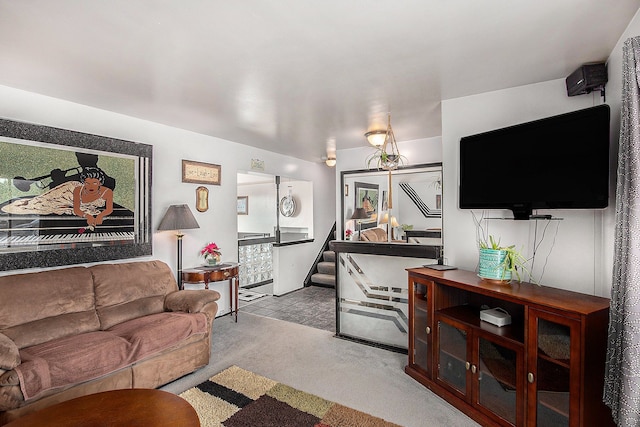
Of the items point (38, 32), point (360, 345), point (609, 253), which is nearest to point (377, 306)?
point (360, 345)

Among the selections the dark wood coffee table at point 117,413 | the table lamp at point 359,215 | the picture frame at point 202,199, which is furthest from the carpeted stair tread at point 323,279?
the dark wood coffee table at point 117,413

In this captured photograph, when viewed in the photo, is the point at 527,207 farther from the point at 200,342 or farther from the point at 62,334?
the point at 62,334

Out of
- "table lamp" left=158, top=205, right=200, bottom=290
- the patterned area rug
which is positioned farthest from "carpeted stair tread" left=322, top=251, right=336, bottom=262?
the patterned area rug

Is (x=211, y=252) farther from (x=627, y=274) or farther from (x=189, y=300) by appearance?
(x=627, y=274)

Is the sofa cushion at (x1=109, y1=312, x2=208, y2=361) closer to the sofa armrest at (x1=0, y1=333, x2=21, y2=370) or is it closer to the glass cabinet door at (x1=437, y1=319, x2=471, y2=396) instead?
the sofa armrest at (x1=0, y1=333, x2=21, y2=370)

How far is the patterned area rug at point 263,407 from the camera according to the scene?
84.2 inches

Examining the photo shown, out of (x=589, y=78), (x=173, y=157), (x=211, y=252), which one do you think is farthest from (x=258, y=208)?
(x=589, y=78)

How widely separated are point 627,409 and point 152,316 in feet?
10.5

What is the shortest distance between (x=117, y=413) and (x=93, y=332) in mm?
1277

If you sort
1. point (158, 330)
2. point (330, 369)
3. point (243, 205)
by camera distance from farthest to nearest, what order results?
point (243, 205), point (330, 369), point (158, 330)

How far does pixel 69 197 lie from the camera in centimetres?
291

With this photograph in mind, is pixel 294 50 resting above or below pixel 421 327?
above

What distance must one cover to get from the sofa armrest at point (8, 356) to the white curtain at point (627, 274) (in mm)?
3180

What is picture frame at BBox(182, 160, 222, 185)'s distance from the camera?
394 cm
